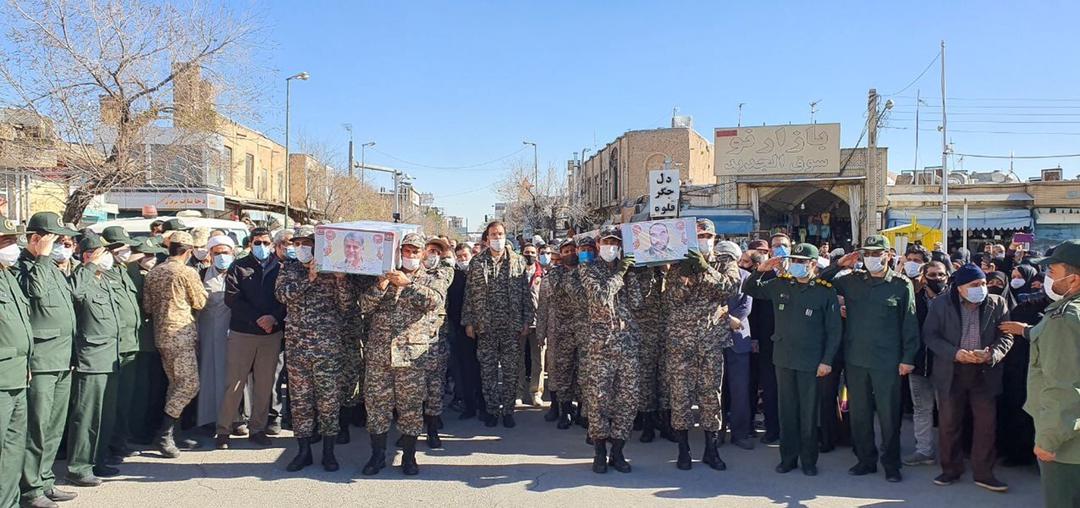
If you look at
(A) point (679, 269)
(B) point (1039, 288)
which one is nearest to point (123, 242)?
(A) point (679, 269)

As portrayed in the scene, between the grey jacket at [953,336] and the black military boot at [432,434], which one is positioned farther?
the black military boot at [432,434]

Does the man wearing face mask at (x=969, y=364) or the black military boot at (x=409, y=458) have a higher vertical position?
the man wearing face mask at (x=969, y=364)

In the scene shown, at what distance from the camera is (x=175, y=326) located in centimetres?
590

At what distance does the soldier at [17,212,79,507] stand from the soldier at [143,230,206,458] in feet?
3.33

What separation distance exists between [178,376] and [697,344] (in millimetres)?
4393

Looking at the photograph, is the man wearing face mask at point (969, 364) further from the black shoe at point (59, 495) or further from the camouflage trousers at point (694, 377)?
the black shoe at point (59, 495)

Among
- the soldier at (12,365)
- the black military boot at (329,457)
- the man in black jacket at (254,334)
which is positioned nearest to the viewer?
the soldier at (12,365)

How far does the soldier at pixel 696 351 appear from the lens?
5605mm

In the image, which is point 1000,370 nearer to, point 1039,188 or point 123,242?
point 123,242

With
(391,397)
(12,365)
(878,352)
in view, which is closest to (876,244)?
(878,352)

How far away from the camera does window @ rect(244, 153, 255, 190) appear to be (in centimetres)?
3090

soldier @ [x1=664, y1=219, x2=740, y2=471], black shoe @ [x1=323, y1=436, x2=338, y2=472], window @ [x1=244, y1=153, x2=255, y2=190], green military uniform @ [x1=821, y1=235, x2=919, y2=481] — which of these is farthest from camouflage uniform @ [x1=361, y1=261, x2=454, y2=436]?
window @ [x1=244, y1=153, x2=255, y2=190]

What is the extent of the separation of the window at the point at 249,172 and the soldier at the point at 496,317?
1065 inches

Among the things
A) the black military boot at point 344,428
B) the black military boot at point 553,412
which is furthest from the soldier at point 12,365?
the black military boot at point 553,412
